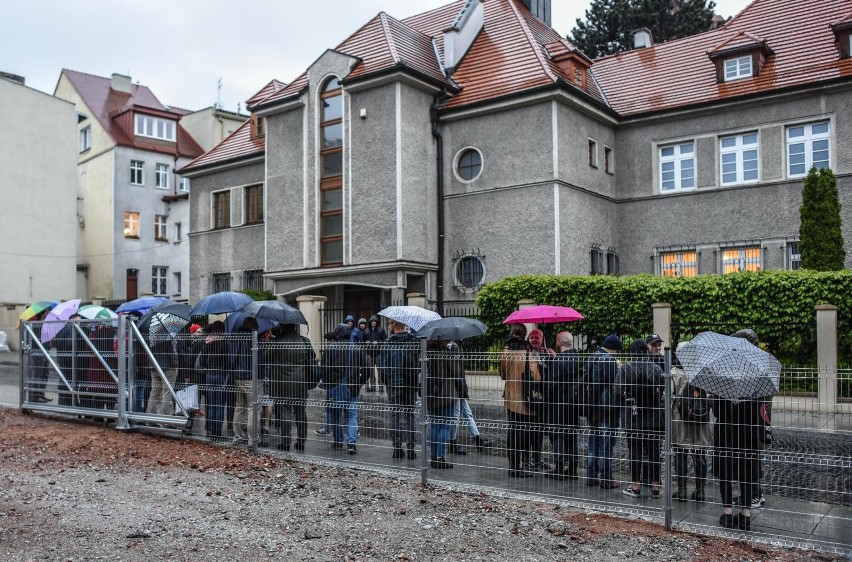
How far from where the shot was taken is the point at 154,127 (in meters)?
47.0

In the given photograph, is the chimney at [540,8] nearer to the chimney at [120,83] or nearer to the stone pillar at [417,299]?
the stone pillar at [417,299]

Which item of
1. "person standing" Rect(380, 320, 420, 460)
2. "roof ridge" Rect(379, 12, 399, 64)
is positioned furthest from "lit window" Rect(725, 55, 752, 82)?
"person standing" Rect(380, 320, 420, 460)

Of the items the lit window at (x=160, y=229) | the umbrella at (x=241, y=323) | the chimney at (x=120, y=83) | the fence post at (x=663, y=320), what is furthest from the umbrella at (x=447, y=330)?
the chimney at (x=120, y=83)

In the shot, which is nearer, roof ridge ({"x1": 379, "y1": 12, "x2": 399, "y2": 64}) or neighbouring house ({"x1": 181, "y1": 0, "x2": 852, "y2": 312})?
neighbouring house ({"x1": 181, "y1": 0, "x2": 852, "y2": 312})

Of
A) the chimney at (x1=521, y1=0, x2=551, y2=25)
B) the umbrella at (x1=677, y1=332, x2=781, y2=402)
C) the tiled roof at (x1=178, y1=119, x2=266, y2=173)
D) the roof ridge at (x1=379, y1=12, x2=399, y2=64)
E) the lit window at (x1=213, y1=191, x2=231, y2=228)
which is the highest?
the chimney at (x1=521, y1=0, x2=551, y2=25)

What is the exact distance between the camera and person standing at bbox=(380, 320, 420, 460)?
9320 mm

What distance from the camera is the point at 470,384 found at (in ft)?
31.0

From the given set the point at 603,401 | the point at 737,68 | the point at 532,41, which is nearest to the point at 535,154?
the point at 532,41

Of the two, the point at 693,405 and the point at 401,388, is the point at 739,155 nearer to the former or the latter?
the point at 401,388

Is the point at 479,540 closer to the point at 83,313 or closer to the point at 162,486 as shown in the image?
the point at 162,486

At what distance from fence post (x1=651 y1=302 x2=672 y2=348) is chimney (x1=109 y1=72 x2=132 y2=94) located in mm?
43403

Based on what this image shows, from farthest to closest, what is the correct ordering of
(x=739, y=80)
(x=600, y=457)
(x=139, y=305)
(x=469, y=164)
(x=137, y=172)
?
1. (x=137, y=172)
2. (x=469, y=164)
3. (x=739, y=80)
4. (x=139, y=305)
5. (x=600, y=457)

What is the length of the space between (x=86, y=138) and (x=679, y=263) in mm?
36579

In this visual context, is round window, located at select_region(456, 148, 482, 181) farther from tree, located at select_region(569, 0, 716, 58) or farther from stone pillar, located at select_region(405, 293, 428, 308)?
tree, located at select_region(569, 0, 716, 58)
